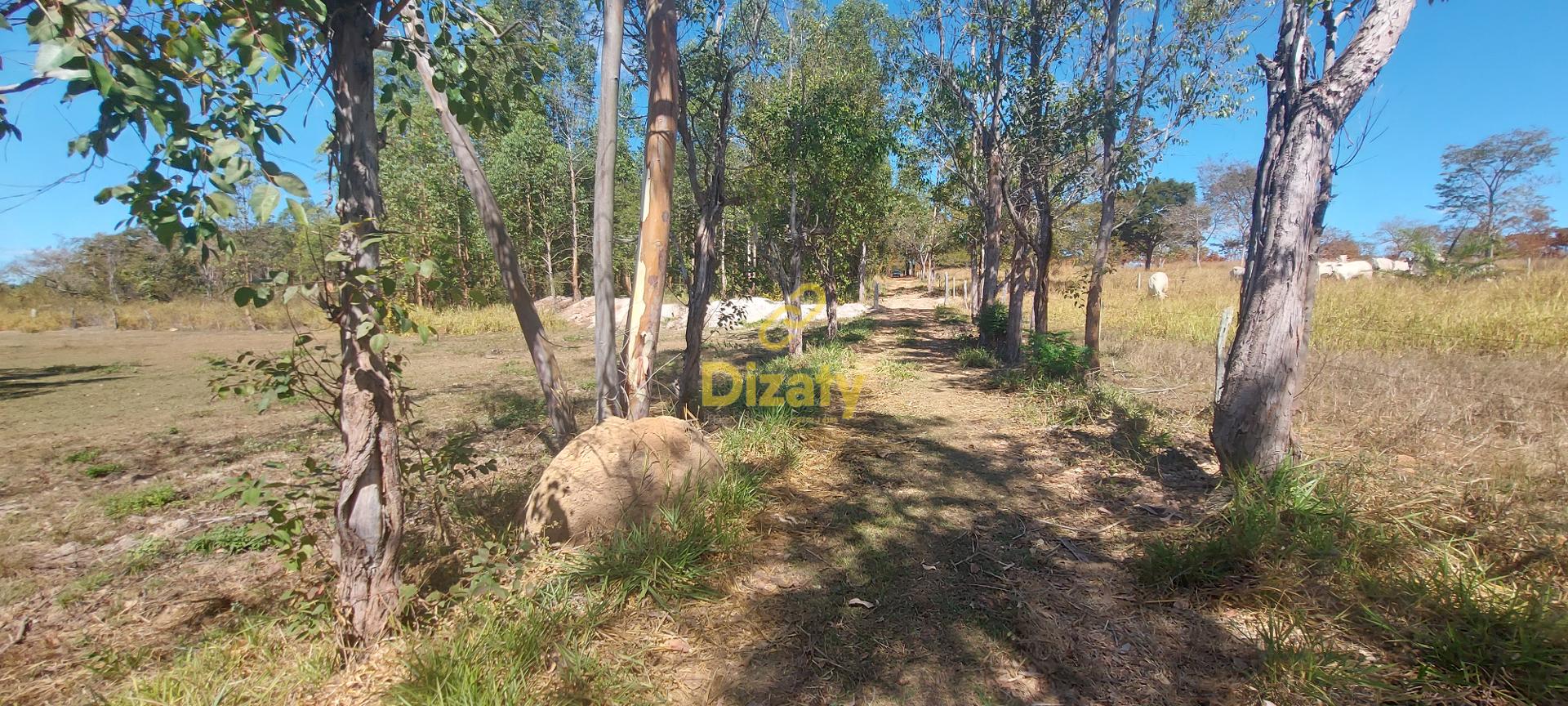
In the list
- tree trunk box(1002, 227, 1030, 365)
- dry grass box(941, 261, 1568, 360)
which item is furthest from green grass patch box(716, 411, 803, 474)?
dry grass box(941, 261, 1568, 360)

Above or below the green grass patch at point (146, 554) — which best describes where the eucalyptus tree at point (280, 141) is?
above

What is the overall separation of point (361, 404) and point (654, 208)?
91.5 inches

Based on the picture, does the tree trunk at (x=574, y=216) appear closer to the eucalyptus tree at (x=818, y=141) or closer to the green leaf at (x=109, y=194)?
the eucalyptus tree at (x=818, y=141)

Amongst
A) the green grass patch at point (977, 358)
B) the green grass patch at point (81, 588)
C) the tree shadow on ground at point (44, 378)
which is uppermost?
the green grass patch at point (977, 358)

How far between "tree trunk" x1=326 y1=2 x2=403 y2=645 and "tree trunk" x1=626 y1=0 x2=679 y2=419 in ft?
5.96

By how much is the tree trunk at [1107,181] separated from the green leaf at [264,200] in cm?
750

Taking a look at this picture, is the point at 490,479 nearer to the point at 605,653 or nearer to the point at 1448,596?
the point at 605,653

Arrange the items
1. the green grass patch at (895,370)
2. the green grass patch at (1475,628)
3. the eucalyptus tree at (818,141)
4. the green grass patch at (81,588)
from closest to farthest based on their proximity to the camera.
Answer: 1. the green grass patch at (1475,628)
2. the green grass patch at (81,588)
3. the green grass patch at (895,370)
4. the eucalyptus tree at (818,141)

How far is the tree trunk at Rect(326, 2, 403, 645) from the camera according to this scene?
221 centimetres

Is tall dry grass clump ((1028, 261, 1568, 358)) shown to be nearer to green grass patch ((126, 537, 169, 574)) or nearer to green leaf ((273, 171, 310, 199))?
green leaf ((273, 171, 310, 199))

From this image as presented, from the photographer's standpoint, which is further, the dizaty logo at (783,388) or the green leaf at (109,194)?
the dizaty logo at (783,388)

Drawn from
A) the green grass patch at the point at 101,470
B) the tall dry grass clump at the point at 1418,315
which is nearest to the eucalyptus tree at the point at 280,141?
the green grass patch at the point at 101,470

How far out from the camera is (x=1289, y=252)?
3.42 meters

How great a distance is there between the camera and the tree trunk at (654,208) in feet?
13.2
